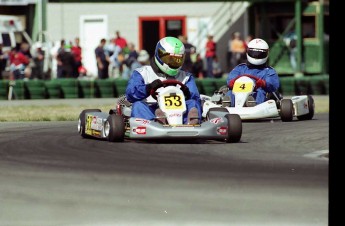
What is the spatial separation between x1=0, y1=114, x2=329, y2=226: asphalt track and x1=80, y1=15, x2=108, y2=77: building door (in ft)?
69.3

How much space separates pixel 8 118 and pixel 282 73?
18064 millimetres

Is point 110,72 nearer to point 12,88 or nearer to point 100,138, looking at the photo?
point 12,88

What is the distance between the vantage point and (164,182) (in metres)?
9.18

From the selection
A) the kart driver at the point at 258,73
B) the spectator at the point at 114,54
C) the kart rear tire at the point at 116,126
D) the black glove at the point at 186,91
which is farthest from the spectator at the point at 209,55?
the kart rear tire at the point at 116,126

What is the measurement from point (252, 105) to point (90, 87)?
9732 mm

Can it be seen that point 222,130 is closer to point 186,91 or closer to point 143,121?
point 186,91

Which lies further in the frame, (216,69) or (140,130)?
(216,69)

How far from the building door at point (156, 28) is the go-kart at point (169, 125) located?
21900mm

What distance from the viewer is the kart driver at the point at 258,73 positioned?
675 inches

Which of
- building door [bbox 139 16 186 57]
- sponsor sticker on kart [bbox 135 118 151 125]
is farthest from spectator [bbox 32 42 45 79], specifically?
sponsor sticker on kart [bbox 135 118 151 125]

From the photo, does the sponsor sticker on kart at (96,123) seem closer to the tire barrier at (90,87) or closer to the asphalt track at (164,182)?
the asphalt track at (164,182)

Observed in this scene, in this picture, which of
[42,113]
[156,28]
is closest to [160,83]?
[42,113]

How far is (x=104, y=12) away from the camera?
35.2 meters
